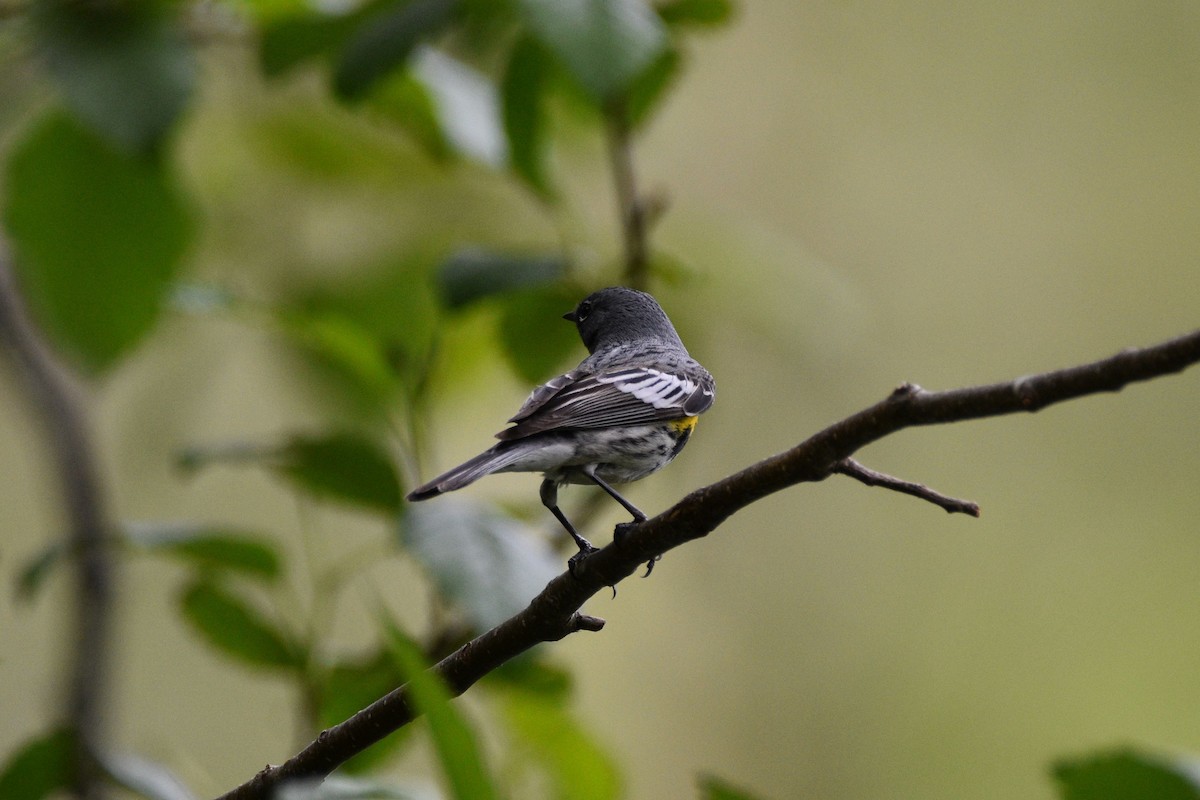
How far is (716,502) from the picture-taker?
927 millimetres

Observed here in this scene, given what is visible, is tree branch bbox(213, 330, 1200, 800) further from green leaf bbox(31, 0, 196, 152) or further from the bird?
green leaf bbox(31, 0, 196, 152)

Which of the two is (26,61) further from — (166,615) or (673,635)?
(673,635)

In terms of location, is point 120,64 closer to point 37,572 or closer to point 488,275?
point 488,275

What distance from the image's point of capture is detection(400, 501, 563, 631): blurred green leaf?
1661 millimetres

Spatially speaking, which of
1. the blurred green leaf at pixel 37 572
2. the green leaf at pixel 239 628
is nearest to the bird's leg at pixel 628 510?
the green leaf at pixel 239 628

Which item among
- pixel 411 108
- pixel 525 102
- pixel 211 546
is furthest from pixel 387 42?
pixel 211 546

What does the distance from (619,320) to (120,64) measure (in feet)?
3.57

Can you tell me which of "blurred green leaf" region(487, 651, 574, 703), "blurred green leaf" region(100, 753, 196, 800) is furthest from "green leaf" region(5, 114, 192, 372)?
"blurred green leaf" region(487, 651, 574, 703)

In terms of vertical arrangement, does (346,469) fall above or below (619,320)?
below

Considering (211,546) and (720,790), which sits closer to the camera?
(720,790)

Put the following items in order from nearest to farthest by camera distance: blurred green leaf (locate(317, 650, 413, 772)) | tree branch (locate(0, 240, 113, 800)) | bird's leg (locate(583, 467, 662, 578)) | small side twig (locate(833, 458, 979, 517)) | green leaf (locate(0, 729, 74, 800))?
small side twig (locate(833, 458, 979, 517)) < bird's leg (locate(583, 467, 662, 578)) < green leaf (locate(0, 729, 74, 800)) < blurred green leaf (locate(317, 650, 413, 772)) < tree branch (locate(0, 240, 113, 800))

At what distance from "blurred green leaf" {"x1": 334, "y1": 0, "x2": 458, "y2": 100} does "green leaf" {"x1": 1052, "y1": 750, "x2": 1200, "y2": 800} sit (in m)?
1.43

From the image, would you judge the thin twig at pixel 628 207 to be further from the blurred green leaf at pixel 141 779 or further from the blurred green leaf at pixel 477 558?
the blurred green leaf at pixel 141 779

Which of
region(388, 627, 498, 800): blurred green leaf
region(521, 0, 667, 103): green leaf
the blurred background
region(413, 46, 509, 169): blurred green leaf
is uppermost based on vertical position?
region(521, 0, 667, 103): green leaf
